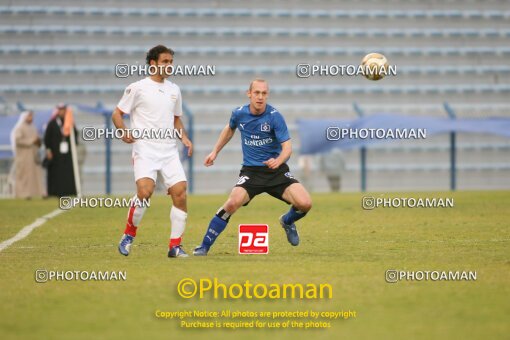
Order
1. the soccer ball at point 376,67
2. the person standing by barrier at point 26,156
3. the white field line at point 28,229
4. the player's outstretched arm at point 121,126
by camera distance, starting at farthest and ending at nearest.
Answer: the person standing by barrier at point 26,156 < the soccer ball at point 376,67 < the white field line at point 28,229 < the player's outstretched arm at point 121,126

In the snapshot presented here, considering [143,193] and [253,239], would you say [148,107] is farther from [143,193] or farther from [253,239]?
[253,239]

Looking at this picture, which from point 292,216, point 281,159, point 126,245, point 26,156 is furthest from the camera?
point 26,156

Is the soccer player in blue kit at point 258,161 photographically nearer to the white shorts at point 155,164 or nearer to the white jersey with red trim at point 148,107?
the white shorts at point 155,164

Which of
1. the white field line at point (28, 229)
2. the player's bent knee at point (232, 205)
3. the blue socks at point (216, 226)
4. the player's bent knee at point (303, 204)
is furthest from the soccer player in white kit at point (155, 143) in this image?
the white field line at point (28, 229)

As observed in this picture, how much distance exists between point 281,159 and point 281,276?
218cm

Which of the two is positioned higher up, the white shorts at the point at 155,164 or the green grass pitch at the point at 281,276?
the white shorts at the point at 155,164

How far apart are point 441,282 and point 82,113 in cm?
1983

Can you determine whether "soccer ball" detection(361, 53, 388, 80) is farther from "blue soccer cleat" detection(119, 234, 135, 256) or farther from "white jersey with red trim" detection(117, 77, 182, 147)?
"blue soccer cleat" detection(119, 234, 135, 256)

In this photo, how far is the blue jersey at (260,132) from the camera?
10.9m

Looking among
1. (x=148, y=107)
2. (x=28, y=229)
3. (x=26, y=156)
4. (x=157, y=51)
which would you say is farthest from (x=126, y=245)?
(x=26, y=156)

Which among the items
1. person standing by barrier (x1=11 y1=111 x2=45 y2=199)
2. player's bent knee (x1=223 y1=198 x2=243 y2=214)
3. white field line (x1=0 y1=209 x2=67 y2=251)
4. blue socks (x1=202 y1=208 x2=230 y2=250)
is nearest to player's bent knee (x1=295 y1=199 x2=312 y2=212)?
player's bent knee (x1=223 y1=198 x2=243 y2=214)

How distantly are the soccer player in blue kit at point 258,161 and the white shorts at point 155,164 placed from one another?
0.38 meters

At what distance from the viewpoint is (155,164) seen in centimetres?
1055

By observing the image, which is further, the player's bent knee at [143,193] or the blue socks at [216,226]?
the blue socks at [216,226]
